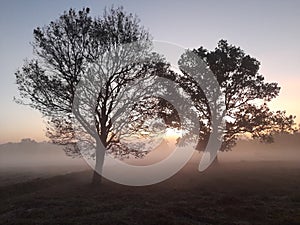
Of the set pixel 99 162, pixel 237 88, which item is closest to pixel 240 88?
pixel 237 88

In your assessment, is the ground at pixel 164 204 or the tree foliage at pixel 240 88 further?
the tree foliage at pixel 240 88

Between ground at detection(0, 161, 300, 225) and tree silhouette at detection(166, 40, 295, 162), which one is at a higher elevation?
tree silhouette at detection(166, 40, 295, 162)

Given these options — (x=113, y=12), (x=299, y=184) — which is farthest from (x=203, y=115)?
(x=113, y=12)

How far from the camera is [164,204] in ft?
75.5

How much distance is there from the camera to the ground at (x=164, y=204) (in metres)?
18.2

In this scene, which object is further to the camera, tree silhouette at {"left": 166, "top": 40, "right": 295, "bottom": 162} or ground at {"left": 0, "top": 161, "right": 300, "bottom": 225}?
tree silhouette at {"left": 166, "top": 40, "right": 295, "bottom": 162}

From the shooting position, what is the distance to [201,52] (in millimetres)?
47250

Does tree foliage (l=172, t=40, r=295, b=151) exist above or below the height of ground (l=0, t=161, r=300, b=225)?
above

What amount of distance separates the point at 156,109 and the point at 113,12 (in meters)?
11.8

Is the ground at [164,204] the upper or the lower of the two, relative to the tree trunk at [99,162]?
lower

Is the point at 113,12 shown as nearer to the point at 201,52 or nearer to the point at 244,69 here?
the point at 201,52

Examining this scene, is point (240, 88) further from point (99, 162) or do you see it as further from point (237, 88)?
point (99, 162)

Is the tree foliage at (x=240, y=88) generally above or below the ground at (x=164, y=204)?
above

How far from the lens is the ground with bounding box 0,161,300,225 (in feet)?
59.8
